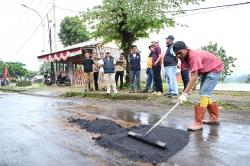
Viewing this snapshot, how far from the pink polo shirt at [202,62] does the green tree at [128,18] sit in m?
8.66

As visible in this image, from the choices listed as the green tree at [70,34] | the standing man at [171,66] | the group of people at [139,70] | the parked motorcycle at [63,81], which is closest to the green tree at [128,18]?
the group of people at [139,70]

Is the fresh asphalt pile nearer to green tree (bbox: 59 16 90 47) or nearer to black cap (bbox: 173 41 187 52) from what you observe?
black cap (bbox: 173 41 187 52)

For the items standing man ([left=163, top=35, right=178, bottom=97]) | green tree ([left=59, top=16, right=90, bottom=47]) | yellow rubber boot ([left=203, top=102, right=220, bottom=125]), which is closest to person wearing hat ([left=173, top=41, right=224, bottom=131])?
yellow rubber boot ([left=203, top=102, right=220, bottom=125])

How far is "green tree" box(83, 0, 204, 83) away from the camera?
15.2 meters

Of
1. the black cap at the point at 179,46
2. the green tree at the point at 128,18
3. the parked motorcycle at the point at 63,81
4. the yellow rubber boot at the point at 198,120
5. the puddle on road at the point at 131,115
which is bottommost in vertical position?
the puddle on road at the point at 131,115

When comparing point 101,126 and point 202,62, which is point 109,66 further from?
point 202,62

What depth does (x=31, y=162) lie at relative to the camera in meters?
4.52

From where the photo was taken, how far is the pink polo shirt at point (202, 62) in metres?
6.24

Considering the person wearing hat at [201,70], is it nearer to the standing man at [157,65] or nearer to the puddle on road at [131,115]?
the puddle on road at [131,115]

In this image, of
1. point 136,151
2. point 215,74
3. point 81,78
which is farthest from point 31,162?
point 81,78

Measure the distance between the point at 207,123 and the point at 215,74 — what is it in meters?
1.10

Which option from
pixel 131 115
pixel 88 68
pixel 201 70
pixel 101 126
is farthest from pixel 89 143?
pixel 88 68

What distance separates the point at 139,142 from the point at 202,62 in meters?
2.17

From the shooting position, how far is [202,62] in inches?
257
